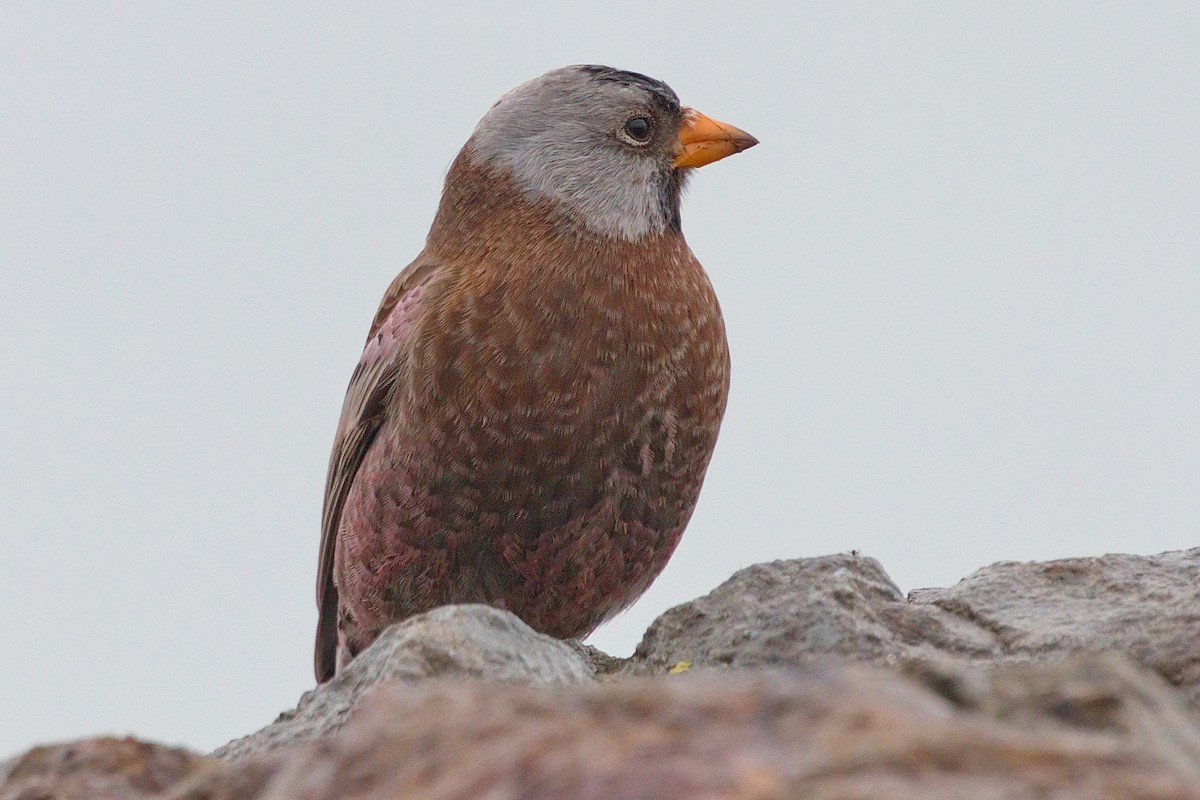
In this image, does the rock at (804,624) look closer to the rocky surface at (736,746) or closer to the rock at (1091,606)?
the rock at (1091,606)

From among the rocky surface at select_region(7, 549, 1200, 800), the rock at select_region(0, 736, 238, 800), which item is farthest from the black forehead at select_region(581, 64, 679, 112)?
the rock at select_region(0, 736, 238, 800)

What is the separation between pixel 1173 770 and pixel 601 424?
132 inches

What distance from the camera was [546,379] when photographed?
15.6 ft

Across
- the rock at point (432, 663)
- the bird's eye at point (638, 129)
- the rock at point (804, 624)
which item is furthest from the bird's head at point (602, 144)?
the rock at point (432, 663)

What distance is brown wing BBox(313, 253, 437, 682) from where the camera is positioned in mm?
5309

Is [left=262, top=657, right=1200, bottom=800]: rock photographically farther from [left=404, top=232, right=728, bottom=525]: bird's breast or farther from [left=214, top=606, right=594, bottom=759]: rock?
[left=404, top=232, right=728, bottom=525]: bird's breast

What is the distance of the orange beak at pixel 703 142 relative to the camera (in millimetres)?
5547

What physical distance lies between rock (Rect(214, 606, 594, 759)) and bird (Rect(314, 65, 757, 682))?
5.10 ft

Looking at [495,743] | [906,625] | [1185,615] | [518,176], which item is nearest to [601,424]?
[518,176]

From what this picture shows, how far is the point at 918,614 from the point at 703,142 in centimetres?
232

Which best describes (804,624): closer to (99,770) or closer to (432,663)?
(432,663)

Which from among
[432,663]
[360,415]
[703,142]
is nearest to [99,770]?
[432,663]

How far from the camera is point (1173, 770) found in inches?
58.5

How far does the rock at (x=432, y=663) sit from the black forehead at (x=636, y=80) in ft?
8.76
